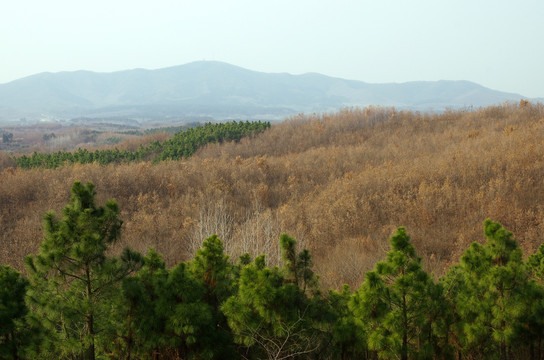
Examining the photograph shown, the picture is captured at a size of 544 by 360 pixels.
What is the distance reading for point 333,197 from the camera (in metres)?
18.2

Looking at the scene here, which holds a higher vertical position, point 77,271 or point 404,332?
point 77,271

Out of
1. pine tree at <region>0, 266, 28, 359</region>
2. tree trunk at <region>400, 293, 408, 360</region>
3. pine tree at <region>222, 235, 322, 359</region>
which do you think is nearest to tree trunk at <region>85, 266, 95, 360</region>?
pine tree at <region>0, 266, 28, 359</region>

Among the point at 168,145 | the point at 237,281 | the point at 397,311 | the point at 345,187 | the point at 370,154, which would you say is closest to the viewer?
the point at 397,311

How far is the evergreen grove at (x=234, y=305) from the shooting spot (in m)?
5.23

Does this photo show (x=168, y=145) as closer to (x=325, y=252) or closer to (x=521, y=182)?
(x=325, y=252)

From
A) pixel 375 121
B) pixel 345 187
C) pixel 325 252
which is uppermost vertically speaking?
pixel 375 121

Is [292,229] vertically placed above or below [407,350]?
below

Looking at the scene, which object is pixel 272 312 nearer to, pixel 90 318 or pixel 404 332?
pixel 404 332

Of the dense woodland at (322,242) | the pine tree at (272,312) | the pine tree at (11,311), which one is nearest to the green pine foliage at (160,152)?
the dense woodland at (322,242)

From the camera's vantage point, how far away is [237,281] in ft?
20.7

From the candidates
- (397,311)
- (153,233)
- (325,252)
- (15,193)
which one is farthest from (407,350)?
(15,193)

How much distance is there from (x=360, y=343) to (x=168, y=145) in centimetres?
2644

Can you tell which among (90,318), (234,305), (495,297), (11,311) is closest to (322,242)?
(495,297)

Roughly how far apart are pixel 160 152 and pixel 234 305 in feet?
83.9
